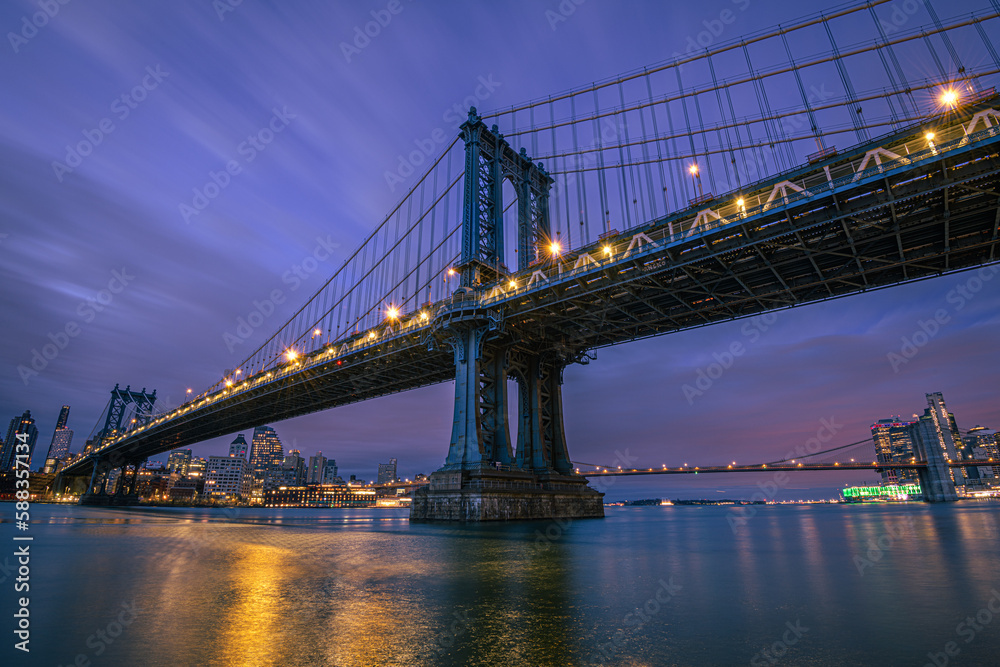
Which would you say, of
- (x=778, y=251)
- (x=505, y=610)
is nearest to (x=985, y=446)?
(x=778, y=251)

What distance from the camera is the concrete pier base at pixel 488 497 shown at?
109 feet

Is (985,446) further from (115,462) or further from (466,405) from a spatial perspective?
(115,462)

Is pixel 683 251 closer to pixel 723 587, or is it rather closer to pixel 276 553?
pixel 723 587

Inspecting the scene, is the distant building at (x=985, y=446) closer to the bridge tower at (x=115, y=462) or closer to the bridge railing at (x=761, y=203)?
the bridge railing at (x=761, y=203)

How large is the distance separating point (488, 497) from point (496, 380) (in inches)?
402

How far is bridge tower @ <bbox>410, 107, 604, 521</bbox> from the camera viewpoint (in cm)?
3475

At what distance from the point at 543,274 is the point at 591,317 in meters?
6.75

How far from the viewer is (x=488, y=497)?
33125mm

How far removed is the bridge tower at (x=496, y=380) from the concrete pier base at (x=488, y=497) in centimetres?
7

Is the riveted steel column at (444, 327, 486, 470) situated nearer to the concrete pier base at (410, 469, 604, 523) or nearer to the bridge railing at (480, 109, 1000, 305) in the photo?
the concrete pier base at (410, 469, 604, 523)

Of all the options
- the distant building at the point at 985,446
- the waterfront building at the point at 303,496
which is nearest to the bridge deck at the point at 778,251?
the waterfront building at the point at 303,496

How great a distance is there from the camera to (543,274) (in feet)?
109

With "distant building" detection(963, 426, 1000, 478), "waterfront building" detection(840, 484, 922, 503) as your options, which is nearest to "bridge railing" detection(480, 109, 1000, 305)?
"waterfront building" detection(840, 484, 922, 503)

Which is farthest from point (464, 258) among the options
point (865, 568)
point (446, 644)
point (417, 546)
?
point (446, 644)
